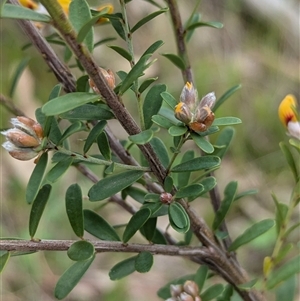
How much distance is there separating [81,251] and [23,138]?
129 millimetres

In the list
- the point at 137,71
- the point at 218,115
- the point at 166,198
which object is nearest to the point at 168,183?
the point at 166,198

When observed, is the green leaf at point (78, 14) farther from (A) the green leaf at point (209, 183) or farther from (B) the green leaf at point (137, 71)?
(A) the green leaf at point (209, 183)

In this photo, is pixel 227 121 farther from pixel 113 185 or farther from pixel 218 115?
pixel 218 115

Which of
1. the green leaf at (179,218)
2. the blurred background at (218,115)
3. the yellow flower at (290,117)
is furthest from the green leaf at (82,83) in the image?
the blurred background at (218,115)

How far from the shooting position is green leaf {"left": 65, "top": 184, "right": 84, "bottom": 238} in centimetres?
49

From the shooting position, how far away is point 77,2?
344mm

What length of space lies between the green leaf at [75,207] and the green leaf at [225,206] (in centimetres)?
19

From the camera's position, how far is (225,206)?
1.90 feet

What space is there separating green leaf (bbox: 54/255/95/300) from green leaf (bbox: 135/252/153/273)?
0.17ft

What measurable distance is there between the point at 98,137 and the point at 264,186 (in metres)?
1.26

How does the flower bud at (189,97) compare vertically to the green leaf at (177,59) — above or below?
above

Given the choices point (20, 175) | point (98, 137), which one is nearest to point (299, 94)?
point (20, 175)

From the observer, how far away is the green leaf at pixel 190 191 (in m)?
0.46

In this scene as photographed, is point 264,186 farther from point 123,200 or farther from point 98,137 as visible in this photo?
point 98,137
